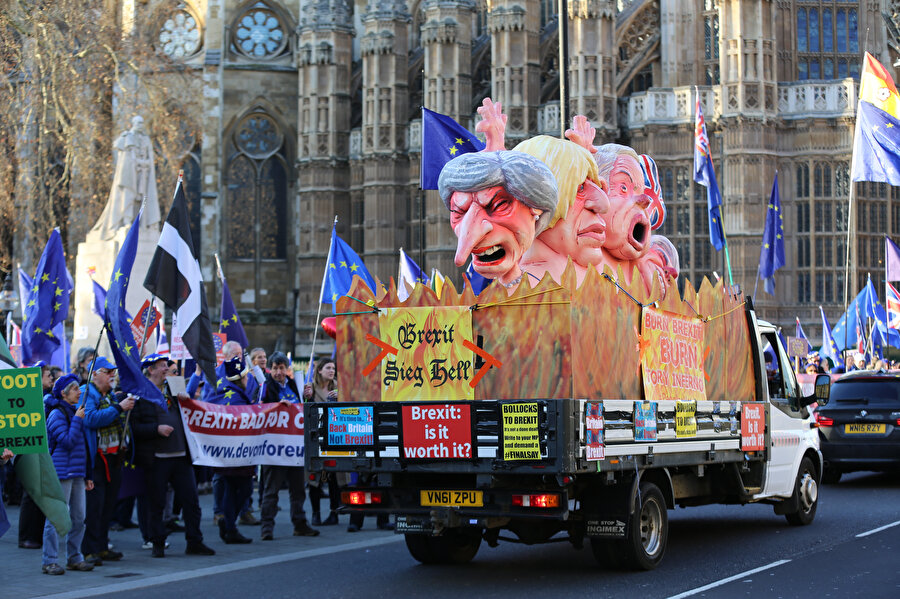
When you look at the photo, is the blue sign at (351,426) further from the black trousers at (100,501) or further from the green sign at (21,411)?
Answer: the green sign at (21,411)

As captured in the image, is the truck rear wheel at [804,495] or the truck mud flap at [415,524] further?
the truck rear wheel at [804,495]

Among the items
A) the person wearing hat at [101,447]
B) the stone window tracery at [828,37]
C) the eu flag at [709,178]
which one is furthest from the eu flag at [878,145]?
the stone window tracery at [828,37]

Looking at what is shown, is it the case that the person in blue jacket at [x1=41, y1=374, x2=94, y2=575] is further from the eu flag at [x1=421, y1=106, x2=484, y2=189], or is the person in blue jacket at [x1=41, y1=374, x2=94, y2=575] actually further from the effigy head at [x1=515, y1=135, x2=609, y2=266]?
the eu flag at [x1=421, y1=106, x2=484, y2=189]

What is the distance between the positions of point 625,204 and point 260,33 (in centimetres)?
3102

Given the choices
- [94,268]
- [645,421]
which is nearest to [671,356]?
[645,421]

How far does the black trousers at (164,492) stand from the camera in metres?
11.3

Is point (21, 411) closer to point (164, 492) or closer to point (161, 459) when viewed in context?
point (161, 459)

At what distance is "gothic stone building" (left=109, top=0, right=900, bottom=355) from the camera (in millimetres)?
31609

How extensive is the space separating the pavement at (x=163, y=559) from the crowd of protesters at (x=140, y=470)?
142 millimetres

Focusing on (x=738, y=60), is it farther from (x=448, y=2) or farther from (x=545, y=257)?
(x=545, y=257)

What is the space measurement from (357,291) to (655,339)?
241cm

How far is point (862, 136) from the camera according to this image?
18.3 metres

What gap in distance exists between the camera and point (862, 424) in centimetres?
1669

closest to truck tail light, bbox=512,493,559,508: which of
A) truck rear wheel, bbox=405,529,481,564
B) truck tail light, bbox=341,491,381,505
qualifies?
truck tail light, bbox=341,491,381,505
